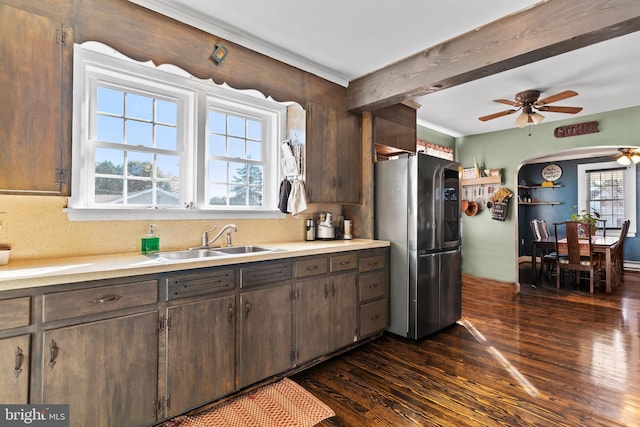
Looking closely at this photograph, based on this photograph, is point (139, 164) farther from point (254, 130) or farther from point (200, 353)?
point (200, 353)

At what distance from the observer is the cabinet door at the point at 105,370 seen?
1.54 m

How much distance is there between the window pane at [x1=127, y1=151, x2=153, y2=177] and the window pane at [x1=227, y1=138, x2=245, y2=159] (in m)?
0.69

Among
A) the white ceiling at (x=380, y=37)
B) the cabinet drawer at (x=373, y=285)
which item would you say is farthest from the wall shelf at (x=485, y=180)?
the cabinet drawer at (x=373, y=285)

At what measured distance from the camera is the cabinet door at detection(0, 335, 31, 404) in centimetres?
142

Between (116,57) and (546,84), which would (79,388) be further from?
(546,84)

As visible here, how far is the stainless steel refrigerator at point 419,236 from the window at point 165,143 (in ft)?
3.83

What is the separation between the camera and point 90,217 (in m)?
2.14

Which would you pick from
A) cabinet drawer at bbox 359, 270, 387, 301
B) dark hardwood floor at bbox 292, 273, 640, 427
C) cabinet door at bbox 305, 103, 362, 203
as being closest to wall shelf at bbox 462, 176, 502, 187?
dark hardwood floor at bbox 292, 273, 640, 427

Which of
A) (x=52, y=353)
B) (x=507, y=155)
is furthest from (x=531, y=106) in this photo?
(x=52, y=353)

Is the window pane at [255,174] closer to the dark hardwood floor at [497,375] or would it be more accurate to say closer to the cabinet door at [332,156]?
the cabinet door at [332,156]

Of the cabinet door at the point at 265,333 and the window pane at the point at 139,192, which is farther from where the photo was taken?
the window pane at the point at 139,192

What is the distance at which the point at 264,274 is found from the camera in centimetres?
229

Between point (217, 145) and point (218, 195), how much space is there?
44 cm

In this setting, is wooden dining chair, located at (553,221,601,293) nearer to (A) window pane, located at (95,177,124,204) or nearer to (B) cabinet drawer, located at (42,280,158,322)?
(B) cabinet drawer, located at (42,280,158,322)
